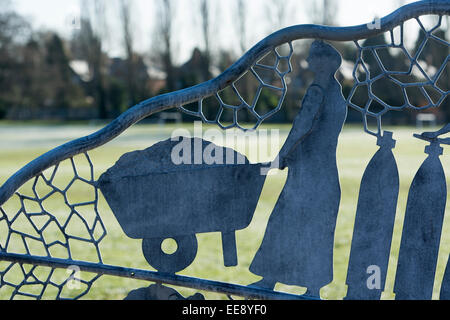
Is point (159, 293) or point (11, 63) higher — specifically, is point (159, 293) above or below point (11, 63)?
below

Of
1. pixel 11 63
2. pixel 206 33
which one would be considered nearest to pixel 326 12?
pixel 206 33

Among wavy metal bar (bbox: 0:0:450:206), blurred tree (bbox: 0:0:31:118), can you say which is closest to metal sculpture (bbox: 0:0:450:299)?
wavy metal bar (bbox: 0:0:450:206)

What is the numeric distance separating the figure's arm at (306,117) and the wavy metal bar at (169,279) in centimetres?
34

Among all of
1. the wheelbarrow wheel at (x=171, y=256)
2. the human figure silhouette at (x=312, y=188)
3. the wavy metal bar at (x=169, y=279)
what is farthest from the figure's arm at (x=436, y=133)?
the wheelbarrow wheel at (x=171, y=256)

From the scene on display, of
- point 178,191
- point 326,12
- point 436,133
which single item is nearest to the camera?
point 436,133

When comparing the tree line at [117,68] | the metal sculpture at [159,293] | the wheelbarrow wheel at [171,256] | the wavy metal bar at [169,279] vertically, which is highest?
the tree line at [117,68]

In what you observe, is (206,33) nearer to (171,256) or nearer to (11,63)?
(11,63)

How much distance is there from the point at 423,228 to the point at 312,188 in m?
0.26

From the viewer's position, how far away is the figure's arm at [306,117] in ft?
3.66

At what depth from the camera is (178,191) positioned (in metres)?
1.20

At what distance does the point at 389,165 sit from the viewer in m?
1.12

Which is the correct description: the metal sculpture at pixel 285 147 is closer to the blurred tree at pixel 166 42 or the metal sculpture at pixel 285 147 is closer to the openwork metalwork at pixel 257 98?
the openwork metalwork at pixel 257 98

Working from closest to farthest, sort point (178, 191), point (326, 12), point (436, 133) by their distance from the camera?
point (436, 133), point (178, 191), point (326, 12)
